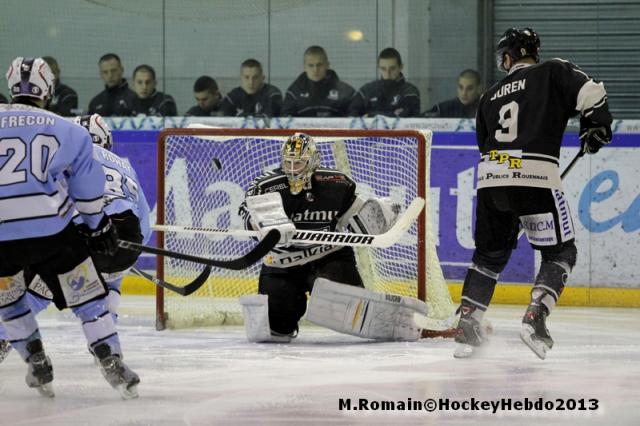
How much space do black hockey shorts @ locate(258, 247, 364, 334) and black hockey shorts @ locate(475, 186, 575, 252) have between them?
880mm

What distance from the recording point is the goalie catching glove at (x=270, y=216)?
4.68 metres

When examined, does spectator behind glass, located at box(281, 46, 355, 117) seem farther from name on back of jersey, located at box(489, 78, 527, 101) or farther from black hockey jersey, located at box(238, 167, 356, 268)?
name on back of jersey, located at box(489, 78, 527, 101)

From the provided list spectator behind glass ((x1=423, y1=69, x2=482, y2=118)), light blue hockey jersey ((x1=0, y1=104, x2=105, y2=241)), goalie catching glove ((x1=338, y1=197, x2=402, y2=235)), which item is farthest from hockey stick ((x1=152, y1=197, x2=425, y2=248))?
spectator behind glass ((x1=423, y1=69, x2=482, y2=118))

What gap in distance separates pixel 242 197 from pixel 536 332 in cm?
293

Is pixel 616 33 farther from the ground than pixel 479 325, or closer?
farther from the ground

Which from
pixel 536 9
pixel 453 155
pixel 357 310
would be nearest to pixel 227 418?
pixel 357 310

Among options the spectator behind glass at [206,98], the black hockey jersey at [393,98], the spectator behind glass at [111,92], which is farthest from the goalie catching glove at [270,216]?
the spectator behind glass at [111,92]

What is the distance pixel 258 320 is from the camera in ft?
17.9

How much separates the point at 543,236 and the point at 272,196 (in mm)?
1060

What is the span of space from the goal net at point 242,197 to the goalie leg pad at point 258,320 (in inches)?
26.1

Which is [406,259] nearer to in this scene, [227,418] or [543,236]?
[543,236]

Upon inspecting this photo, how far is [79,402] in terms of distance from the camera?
149 inches

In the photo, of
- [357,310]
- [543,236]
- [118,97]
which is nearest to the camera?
[543,236]

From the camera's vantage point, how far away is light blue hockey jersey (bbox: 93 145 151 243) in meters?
5.04
